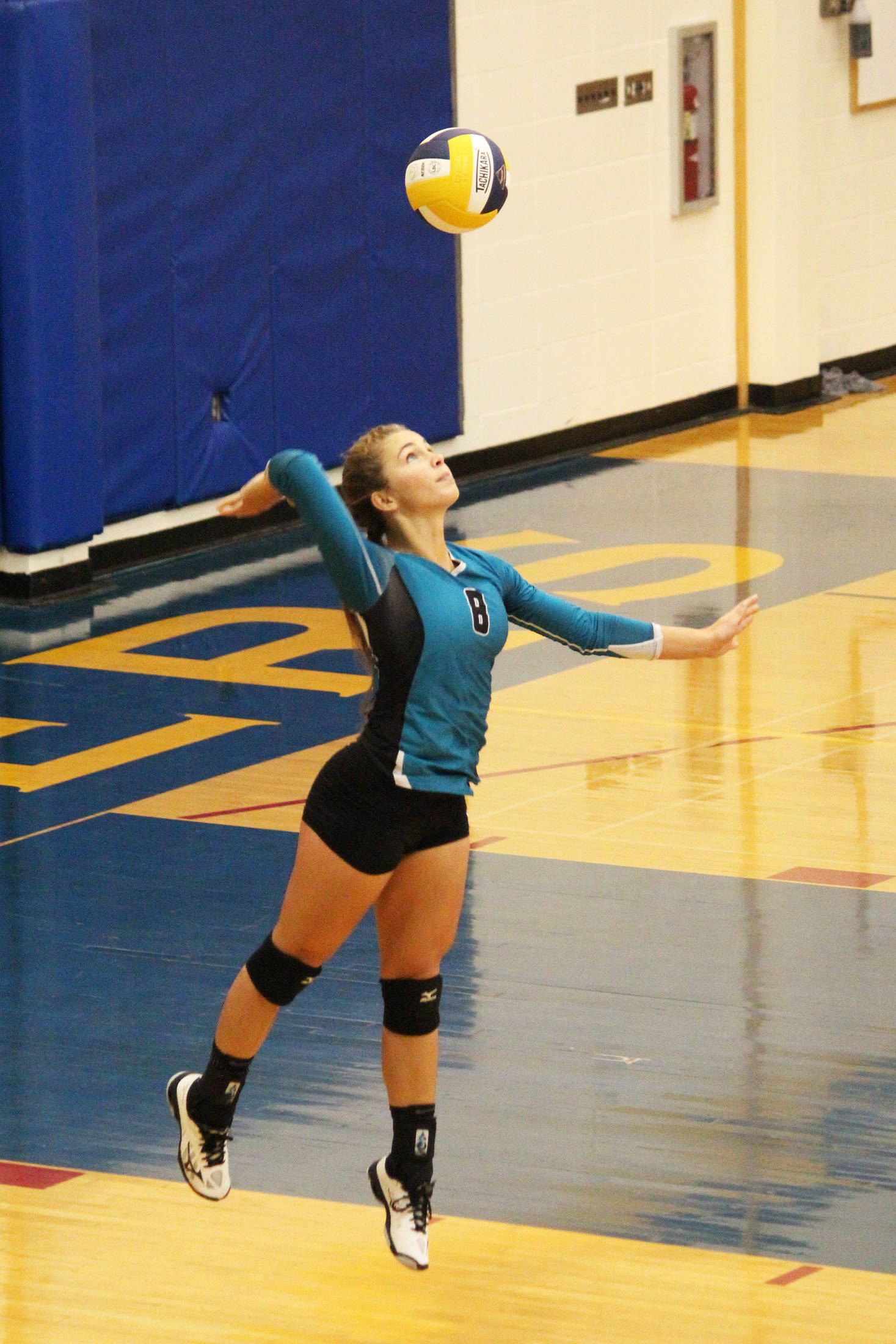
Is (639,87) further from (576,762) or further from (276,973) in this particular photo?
(276,973)

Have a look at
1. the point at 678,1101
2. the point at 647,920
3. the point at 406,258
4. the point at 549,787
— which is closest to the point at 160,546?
the point at 406,258

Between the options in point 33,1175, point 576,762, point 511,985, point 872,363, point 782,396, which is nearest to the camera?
point 33,1175

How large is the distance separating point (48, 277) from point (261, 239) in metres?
1.77

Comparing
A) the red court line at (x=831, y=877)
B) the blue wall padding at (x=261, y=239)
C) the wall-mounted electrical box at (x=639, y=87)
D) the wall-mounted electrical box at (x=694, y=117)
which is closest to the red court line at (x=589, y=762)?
the red court line at (x=831, y=877)

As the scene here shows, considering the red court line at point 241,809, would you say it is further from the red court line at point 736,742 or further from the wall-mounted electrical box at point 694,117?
the wall-mounted electrical box at point 694,117

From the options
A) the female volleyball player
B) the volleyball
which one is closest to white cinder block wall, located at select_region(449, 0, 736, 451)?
the volleyball

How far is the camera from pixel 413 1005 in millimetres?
4520

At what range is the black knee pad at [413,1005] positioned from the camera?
4.52 metres

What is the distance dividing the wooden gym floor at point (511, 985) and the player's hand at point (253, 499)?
1.43m

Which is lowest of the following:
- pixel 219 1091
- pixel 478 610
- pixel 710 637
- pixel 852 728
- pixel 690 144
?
pixel 852 728

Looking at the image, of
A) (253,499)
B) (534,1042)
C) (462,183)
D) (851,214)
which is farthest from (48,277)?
(851,214)

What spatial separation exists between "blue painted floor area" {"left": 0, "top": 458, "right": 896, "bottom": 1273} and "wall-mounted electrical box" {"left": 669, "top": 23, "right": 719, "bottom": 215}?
261 inches

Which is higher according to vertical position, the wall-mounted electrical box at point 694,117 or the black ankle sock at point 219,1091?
the wall-mounted electrical box at point 694,117

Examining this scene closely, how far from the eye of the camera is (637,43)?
14180mm
